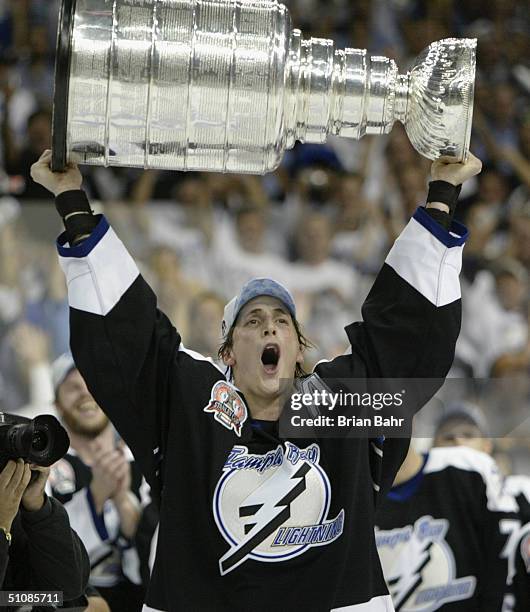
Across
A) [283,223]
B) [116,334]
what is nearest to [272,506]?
[116,334]

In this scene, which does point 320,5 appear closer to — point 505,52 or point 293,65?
point 505,52

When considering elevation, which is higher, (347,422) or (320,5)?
(320,5)

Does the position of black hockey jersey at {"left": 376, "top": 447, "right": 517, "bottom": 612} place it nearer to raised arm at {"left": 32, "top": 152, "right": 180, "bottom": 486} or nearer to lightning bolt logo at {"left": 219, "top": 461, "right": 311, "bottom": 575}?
lightning bolt logo at {"left": 219, "top": 461, "right": 311, "bottom": 575}

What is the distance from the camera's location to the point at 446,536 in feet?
9.13

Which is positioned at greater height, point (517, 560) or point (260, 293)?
point (260, 293)

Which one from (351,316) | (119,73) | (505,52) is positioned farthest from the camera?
(505,52)

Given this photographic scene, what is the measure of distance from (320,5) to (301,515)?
3.83m

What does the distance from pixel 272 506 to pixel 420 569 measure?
1.03 m

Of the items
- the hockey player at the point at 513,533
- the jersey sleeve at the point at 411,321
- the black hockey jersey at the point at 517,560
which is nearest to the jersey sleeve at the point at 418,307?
the jersey sleeve at the point at 411,321

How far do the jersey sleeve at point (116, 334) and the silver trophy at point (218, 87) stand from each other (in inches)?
6.7

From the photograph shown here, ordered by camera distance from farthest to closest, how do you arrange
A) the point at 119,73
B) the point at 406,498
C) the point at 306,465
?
the point at 406,498 < the point at 306,465 < the point at 119,73

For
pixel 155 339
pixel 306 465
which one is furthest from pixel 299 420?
pixel 155 339

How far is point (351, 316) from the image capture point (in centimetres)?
447

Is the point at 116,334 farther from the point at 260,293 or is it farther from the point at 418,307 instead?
the point at 418,307
